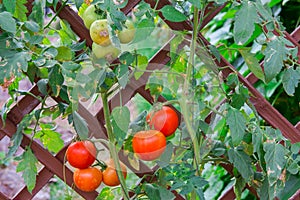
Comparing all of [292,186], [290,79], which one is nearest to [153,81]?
[290,79]

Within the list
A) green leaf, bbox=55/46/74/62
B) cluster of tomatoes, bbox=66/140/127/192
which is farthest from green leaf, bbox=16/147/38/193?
green leaf, bbox=55/46/74/62

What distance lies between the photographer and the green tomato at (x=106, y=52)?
114cm

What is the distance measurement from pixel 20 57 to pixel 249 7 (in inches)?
17.0

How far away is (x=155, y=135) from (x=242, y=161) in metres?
0.28

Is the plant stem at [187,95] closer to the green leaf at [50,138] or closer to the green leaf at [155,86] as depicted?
the green leaf at [155,86]

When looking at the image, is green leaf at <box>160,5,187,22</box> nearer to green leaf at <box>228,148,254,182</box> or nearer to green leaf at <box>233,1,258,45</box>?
green leaf at <box>233,1,258,45</box>

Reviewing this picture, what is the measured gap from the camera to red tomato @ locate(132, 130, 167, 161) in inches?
44.5

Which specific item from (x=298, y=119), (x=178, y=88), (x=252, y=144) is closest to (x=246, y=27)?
(x=178, y=88)

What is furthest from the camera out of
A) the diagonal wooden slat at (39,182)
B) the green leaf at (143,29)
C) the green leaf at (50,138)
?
the diagonal wooden slat at (39,182)

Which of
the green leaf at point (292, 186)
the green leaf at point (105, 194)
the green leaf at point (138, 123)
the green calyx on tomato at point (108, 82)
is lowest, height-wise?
the green leaf at point (292, 186)

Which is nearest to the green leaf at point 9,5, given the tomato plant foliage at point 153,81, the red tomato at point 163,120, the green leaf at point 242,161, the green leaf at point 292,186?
the tomato plant foliage at point 153,81

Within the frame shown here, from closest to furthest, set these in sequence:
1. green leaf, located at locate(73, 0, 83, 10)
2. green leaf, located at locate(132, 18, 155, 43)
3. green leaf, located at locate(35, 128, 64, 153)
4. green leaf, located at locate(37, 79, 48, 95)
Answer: green leaf, located at locate(132, 18, 155, 43), green leaf, located at locate(73, 0, 83, 10), green leaf, located at locate(37, 79, 48, 95), green leaf, located at locate(35, 128, 64, 153)

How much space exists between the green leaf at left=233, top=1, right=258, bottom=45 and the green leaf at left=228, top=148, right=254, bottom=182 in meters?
0.30

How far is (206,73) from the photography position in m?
1.33
